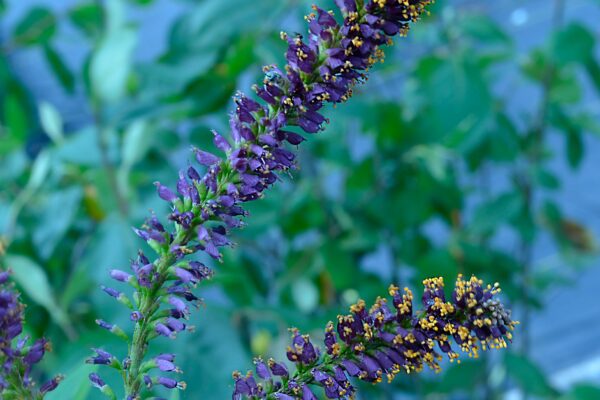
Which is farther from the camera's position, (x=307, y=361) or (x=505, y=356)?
(x=505, y=356)

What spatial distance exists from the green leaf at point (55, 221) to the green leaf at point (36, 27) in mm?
160

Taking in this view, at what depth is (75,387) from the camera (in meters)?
0.24

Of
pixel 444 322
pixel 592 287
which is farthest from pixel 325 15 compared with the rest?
pixel 592 287

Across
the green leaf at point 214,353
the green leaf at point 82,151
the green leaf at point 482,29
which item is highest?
the green leaf at point 482,29

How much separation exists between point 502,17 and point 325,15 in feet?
4.32

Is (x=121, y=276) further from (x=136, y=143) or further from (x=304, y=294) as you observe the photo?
(x=304, y=294)

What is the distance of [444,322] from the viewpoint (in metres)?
0.18

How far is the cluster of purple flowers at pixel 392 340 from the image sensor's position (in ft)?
0.60

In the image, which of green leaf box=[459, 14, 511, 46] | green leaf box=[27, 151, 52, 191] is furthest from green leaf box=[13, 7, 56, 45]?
green leaf box=[459, 14, 511, 46]

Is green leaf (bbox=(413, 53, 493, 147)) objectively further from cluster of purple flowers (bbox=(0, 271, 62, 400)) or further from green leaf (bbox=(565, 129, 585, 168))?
cluster of purple flowers (bbox=(0, 271, 62, 400))

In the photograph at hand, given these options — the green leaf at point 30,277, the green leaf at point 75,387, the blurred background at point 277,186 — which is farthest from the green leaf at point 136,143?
the green leaf at point 75,387

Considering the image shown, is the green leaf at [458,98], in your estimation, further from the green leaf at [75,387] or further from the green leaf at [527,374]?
the green leaf at [75,387]

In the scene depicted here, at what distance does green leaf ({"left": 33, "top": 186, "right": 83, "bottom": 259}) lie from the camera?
22.5 inches

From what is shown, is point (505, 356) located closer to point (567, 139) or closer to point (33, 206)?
point (567, 139)
